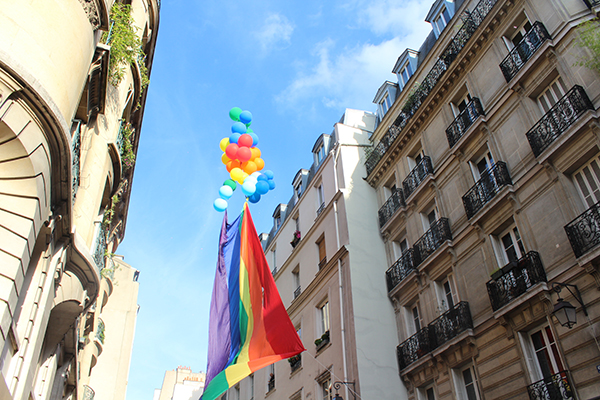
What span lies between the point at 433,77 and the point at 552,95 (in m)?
5.49

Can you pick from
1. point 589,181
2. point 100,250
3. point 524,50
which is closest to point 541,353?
point 589,181

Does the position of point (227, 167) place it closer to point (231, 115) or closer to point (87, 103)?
point (231, 115)

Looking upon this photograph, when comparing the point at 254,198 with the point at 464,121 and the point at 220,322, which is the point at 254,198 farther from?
the point at 464,121

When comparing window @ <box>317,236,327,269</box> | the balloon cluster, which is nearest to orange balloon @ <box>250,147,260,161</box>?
the balloon cluster

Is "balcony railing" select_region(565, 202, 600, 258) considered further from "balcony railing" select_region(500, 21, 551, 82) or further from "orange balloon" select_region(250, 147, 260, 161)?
"orange balloon" select_region(250, 147, 260, 161)

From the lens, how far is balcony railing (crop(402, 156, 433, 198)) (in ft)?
53.6

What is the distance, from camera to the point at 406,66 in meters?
20.3

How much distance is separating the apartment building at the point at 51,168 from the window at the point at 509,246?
1026 centimetres

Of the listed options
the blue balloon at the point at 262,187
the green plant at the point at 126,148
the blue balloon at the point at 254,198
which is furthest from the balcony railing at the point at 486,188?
the green plant at the point at 126,148

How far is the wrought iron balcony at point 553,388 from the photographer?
950 centimetres

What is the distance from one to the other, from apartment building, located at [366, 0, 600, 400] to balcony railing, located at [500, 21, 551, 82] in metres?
0.04

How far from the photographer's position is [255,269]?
41.9ft

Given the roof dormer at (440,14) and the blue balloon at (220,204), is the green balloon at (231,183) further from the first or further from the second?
the roof dormer at (440,14)

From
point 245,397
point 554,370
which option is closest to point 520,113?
point 554,370
